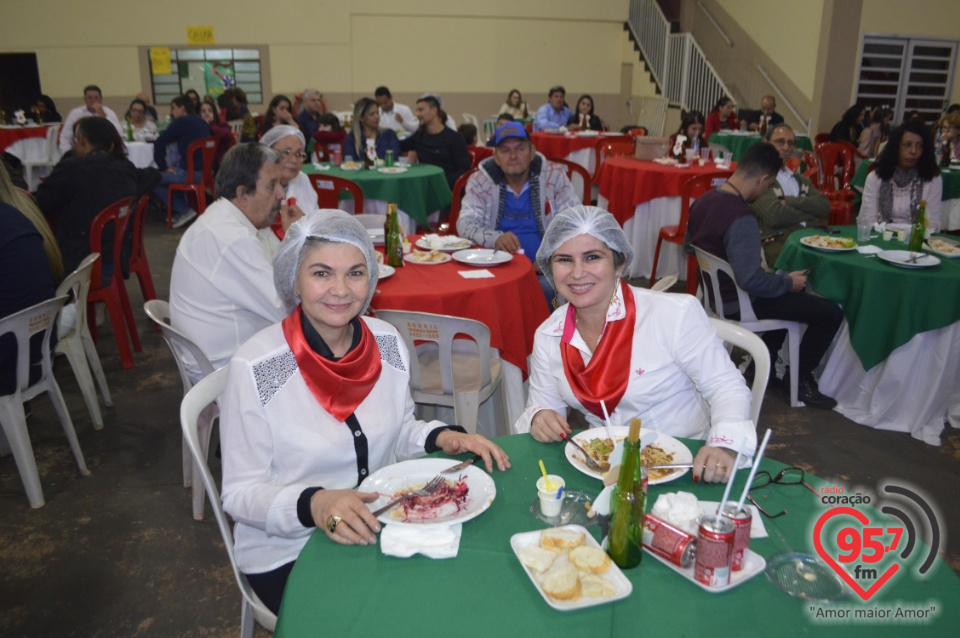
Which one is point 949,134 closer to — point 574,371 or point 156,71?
point 574,371

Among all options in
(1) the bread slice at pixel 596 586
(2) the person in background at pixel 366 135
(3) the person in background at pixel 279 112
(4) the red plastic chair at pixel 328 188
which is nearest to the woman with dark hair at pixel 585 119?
(3) the person in background at pixel 279 112

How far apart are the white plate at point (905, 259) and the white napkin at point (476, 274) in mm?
2080

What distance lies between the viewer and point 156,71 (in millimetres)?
13062

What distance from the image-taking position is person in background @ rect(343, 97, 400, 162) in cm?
651

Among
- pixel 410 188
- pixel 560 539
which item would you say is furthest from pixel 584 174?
pixel 560 539

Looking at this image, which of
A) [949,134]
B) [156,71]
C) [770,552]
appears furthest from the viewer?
[156,71]

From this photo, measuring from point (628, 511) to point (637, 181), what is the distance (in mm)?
5195

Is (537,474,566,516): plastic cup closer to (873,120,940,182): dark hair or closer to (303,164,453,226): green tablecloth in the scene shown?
(873,120,940,182): dark hair

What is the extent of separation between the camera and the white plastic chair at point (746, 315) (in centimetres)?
363

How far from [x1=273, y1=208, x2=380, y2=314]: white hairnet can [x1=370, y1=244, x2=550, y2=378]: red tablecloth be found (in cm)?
113

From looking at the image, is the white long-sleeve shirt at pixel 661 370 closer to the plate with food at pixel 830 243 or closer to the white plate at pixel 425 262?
the white plate at pixel 425 262

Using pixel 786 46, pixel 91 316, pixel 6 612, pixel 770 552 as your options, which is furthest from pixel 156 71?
pixel 770 552

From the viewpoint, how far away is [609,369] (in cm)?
187

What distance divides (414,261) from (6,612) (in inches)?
81.5
